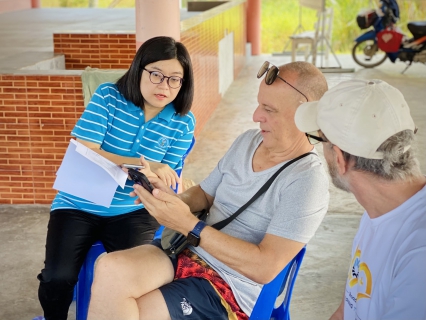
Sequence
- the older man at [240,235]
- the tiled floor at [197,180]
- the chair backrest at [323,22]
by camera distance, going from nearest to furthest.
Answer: the older man at [240,235]
the tiled floor at [197,180]
the chair backrest at [323,22]

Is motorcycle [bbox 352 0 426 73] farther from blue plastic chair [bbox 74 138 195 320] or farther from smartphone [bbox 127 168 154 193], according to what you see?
smartphone [bbox 127 168 154 193]

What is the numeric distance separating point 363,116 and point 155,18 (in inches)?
112

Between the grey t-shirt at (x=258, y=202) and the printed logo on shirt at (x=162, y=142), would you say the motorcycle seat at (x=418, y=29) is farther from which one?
the grey t-shirt at (x=258, y=202)

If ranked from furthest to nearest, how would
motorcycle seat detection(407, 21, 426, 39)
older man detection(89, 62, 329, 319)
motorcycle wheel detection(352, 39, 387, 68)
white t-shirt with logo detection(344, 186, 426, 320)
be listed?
motorcycle wheel detection(352, 39, 387, 68) < motorcycle seat detection(407, 21, 426, 39) < older man detection(89, 62, 329, 319) < white t-shirt with logo detection(344, 186, 426, 320)

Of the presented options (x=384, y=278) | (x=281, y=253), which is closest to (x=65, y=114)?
(x=281, y=253)

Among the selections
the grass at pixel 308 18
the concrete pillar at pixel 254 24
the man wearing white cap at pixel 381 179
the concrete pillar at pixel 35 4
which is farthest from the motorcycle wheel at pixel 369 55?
the man wearing white cap at pixel 381 179

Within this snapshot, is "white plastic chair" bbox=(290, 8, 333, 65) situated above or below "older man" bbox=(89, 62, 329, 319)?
below

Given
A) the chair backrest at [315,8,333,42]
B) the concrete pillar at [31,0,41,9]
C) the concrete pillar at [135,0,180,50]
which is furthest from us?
the concrete pillar at [31,0,41,9]

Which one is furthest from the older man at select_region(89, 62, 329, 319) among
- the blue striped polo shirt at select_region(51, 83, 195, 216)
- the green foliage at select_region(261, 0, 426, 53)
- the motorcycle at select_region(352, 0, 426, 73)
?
the green foliage at select_region(261, 0, 426, 53)

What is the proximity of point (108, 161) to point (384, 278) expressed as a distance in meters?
1.31

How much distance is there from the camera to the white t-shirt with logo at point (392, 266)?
1.58 meters

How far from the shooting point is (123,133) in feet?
9.73

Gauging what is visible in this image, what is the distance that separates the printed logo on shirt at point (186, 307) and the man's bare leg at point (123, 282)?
0.44ft

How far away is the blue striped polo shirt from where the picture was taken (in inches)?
114
